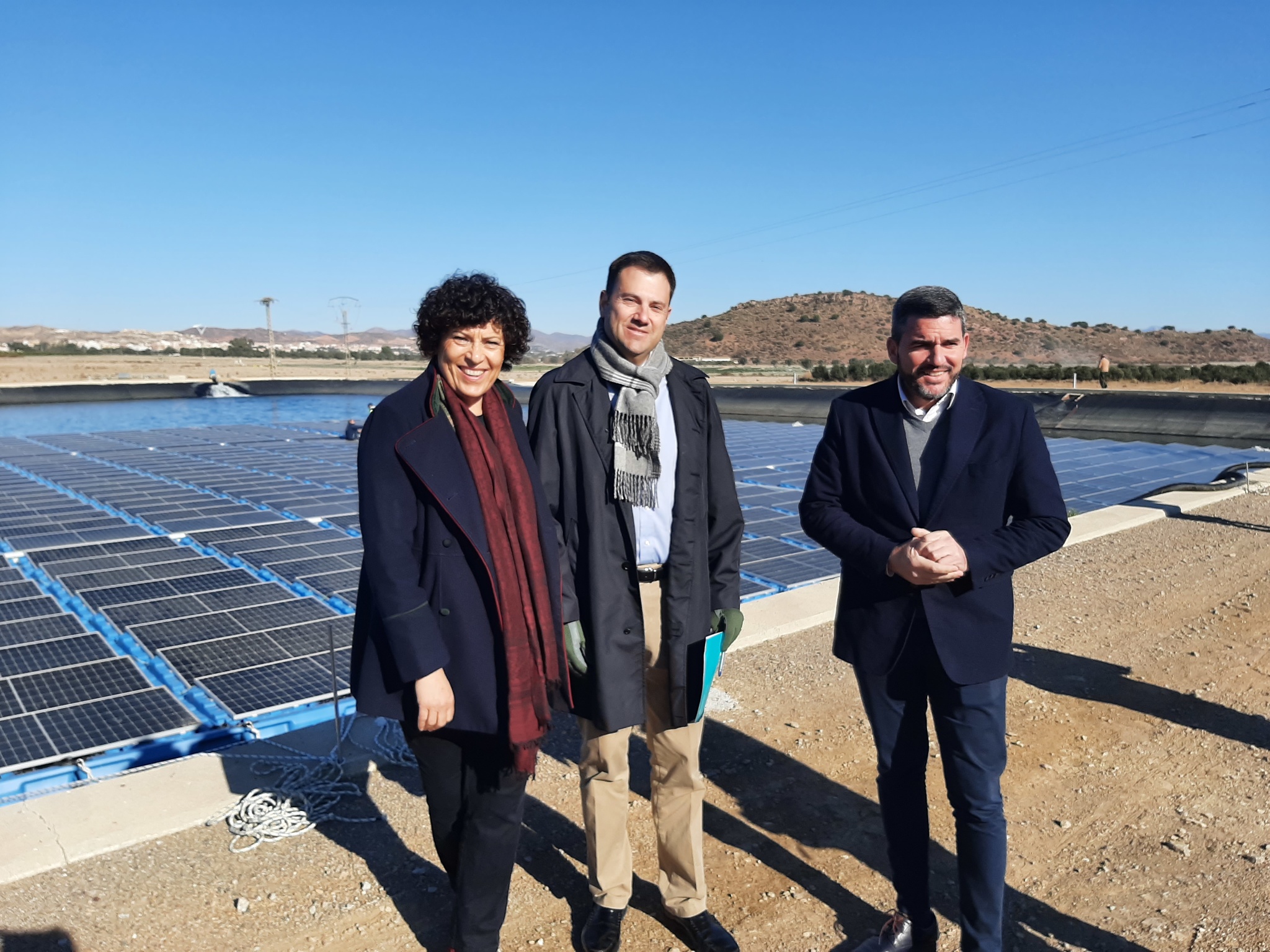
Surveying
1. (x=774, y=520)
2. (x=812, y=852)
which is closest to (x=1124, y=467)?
(x=774, y=520)

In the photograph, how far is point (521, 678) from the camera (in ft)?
8.20

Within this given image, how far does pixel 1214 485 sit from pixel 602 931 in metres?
12.0

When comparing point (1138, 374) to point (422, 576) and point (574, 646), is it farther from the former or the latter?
point (422, 576)

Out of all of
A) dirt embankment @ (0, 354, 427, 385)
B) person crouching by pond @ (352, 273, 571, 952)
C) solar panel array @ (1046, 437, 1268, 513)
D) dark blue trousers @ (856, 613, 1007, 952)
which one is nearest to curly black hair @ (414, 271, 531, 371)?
person crouching by pond @ (352, 273, 571, 952)

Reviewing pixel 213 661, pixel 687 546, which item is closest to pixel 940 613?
pixel 687 546

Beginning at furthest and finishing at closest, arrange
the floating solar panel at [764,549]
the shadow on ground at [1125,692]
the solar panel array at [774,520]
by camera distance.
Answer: the floating solar panel at [764,549], the solar panel array at [774,520], the shadow on ground at [1125,692]

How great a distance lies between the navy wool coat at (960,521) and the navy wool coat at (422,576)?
1.12 meters

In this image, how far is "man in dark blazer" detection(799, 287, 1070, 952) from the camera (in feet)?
8.39

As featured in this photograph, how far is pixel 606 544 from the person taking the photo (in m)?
2.76

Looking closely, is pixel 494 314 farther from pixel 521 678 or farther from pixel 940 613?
pixel 940 613

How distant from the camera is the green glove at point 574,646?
2742mm

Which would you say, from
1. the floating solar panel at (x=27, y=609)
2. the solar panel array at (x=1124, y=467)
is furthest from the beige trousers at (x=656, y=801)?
the solar panel array at (x=1124, y=467)

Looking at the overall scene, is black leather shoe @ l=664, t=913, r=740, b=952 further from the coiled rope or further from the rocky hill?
the rocky hill

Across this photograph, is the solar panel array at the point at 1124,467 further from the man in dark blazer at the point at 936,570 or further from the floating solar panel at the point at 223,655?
the floating solar panel at the point at 223,655
